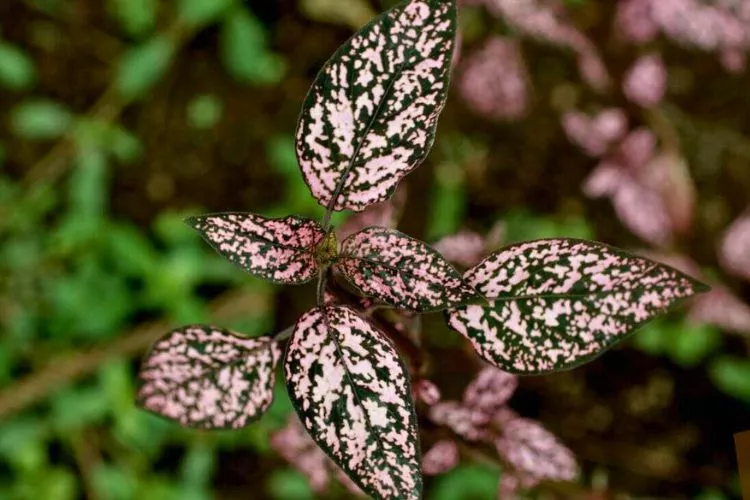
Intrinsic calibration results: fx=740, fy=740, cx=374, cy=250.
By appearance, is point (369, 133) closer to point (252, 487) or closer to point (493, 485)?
point (493, 485)

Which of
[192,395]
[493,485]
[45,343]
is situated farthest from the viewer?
[45,343]

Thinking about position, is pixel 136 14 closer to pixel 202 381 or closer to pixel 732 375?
pixel 202 381

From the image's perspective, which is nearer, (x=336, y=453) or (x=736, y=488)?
(x=336, y=453)

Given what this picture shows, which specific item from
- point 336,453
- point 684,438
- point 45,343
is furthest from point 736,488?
point 45,343

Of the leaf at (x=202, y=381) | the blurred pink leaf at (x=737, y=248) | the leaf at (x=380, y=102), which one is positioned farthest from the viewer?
the blurred pink leaf at (x=737, y=248)

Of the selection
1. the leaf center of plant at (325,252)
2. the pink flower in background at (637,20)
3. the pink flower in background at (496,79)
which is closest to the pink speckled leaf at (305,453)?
the leaf center of plant at (325,252)

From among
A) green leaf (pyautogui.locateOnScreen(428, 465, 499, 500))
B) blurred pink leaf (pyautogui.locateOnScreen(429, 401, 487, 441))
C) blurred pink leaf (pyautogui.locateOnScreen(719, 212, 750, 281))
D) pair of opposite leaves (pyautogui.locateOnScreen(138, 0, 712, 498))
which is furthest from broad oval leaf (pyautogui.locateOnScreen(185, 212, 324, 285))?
blurred pink leaf (pyautogui.locateOnScreen(719, 212, 750, 281))

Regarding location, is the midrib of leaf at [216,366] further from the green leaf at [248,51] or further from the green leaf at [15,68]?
the green leaf at [15,68]
